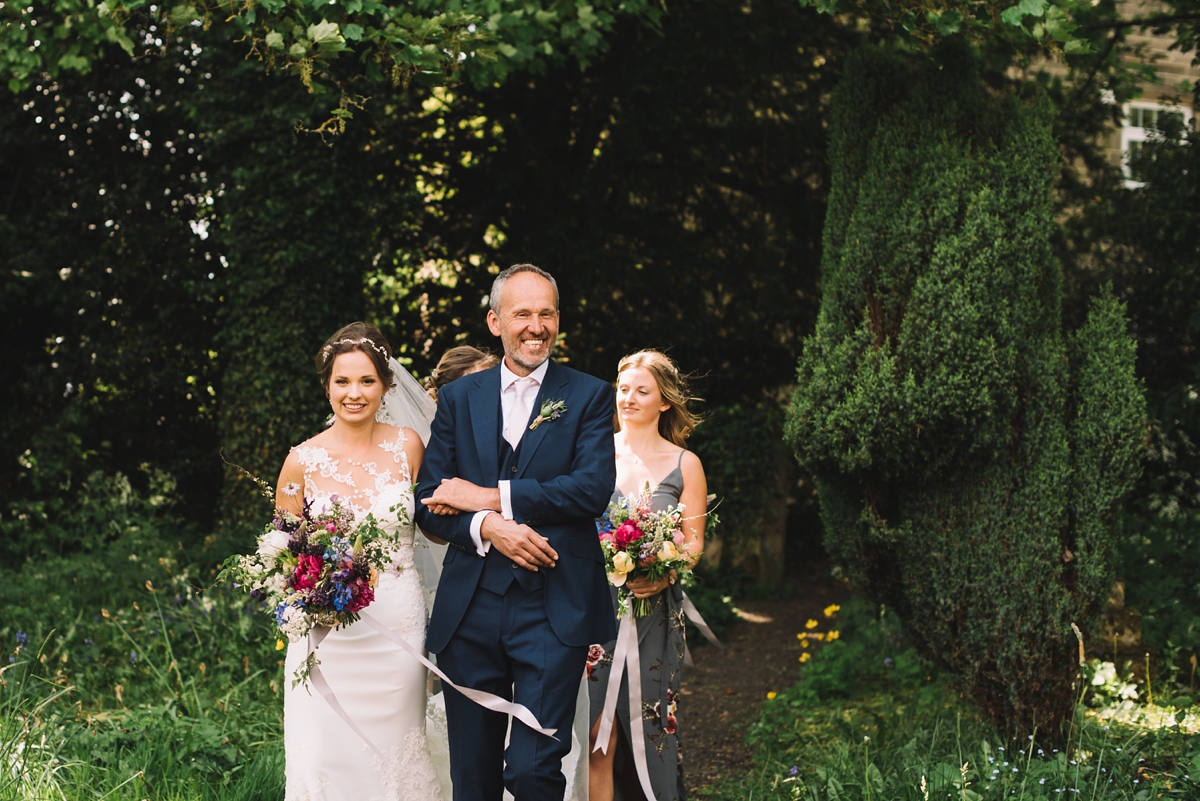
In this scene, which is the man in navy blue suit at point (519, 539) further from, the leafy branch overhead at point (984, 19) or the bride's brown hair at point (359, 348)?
the leafy branch overhead at point (984, 19)

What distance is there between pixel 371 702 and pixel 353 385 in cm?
119

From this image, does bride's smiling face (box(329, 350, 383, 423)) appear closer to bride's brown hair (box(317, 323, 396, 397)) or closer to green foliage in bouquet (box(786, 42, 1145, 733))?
bride's brown hair (box(317, 323, 396, 397))

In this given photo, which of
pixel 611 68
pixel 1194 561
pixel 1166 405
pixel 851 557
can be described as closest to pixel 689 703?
pixel 851 557

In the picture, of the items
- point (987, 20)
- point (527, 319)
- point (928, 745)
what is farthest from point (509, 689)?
point (987, 20)

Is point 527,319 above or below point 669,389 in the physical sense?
above

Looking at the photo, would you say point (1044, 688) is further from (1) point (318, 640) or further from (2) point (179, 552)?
(2) point (179, 552)

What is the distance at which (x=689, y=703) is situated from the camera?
692 centimetres

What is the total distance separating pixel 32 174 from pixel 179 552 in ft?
13.3

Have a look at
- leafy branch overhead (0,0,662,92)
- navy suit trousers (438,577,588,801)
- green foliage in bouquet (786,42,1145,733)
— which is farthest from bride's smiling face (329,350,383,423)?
green foliage in bouquet (786,42,1145,733)

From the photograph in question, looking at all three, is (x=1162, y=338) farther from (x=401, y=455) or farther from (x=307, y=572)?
(x=307, y=572)

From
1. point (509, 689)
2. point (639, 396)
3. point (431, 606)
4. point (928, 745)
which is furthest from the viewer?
point (928, 745)

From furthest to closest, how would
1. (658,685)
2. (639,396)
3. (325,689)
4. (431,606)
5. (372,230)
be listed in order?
(372,230) → (639,396) → (658,685) → (431,606) → (325,689)

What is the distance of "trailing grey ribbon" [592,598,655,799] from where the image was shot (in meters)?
4.09

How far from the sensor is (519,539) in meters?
3.13
